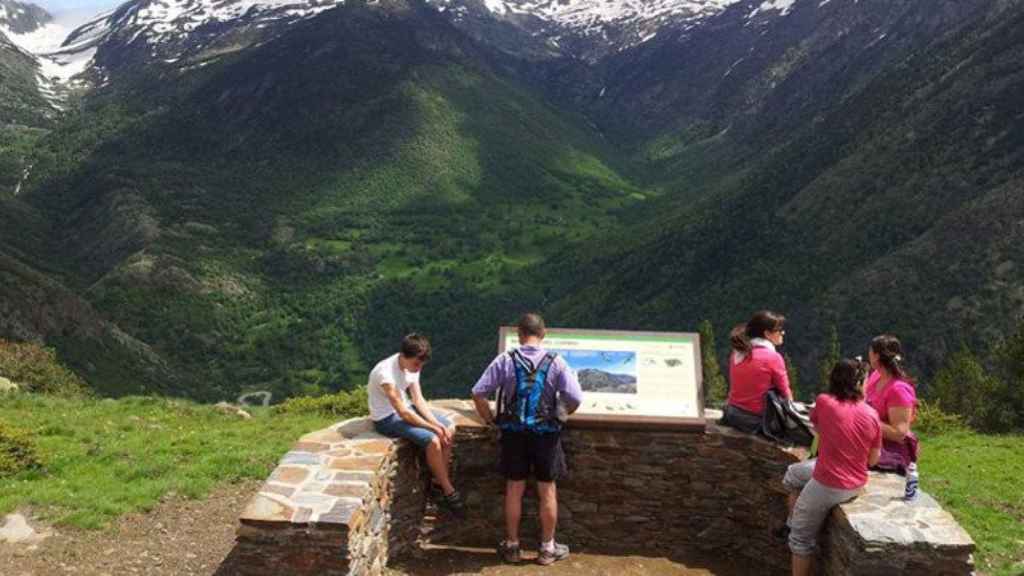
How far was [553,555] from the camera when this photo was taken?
9.80 meters

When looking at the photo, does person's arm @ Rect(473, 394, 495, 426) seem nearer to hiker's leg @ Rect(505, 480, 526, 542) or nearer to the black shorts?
the black shorts

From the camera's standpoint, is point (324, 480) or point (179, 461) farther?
point (179, 461)

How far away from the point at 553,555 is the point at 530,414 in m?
1.91

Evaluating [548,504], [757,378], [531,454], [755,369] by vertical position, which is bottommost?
[548,504]

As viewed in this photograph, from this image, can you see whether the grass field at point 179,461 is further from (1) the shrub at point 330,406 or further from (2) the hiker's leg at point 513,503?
(2) the hiker's leg at point 513,503

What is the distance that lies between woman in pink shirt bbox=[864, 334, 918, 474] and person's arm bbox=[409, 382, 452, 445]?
4988mm

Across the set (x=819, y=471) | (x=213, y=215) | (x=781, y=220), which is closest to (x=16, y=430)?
(x=819, y=471)

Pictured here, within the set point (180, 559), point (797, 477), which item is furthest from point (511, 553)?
point (180, 559)

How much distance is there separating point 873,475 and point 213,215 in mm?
151502

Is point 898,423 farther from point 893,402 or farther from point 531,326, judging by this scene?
point 531,326

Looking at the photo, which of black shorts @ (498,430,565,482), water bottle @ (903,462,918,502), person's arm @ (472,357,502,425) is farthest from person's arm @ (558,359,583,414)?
water bottle @ (903,462,918,502)

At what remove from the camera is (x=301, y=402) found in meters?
22.7

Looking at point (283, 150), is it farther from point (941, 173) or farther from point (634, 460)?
point (634, 460)

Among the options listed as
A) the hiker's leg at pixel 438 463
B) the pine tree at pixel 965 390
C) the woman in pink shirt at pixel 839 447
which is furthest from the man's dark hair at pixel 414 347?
the pine tree at pixel 965 390
